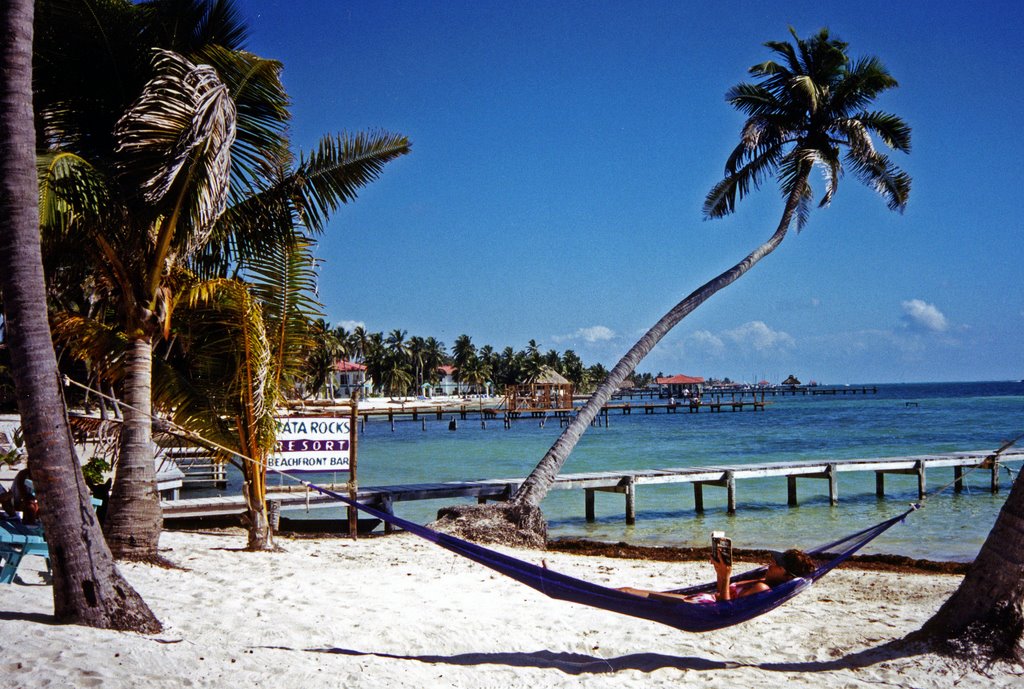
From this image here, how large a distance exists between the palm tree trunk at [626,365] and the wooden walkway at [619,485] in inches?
70.5

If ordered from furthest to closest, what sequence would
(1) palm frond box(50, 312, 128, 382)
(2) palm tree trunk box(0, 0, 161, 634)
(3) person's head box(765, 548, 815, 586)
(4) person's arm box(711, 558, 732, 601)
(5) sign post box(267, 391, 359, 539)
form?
(5) sign post box(267, 391, 359, 539) < (1) palm frond box(50, 312, 128, 382) < (3) person's head box(765, 548, 815, 586) < (4) person's arm box(711, 558, 732, 601) < (2) palm tree trunk box(0, 0, 161, 634)

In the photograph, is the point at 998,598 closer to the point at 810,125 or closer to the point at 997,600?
the point at 997,600

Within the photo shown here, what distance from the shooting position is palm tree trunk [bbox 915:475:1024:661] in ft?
16.8

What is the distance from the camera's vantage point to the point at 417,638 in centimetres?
548

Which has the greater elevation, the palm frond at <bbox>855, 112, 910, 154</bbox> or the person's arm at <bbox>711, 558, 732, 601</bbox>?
the palm frond at <bbox>855, 112, 910, 154</bbox>

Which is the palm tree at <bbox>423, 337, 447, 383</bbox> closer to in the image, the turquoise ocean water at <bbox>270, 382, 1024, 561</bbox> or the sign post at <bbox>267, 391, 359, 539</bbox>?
the turquoise ocean water at <bbox>270, 382, 1024, 561</bbox>

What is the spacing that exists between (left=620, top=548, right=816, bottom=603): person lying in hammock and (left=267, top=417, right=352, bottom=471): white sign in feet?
17.8

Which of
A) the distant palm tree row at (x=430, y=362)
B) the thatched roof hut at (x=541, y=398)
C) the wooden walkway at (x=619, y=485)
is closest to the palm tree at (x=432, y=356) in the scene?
the distant palm tree row at (x=430, y=362)

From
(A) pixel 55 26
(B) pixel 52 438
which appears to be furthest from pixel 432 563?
(A) pixel 55 26

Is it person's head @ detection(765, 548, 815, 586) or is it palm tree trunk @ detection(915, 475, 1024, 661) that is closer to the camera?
palm tree trunk @ detection(915, 475, 1024, 661)

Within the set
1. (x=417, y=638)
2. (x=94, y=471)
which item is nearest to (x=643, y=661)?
(x=417, y=638)

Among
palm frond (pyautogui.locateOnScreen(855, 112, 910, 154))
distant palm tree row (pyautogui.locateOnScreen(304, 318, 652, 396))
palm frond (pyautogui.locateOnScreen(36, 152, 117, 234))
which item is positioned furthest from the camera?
distant palm tree row (pyautogui.locateOnScreen(304, 318, 652, 396))

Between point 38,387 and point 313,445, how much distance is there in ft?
18.7

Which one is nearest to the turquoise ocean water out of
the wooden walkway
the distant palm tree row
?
the wooden walkway
